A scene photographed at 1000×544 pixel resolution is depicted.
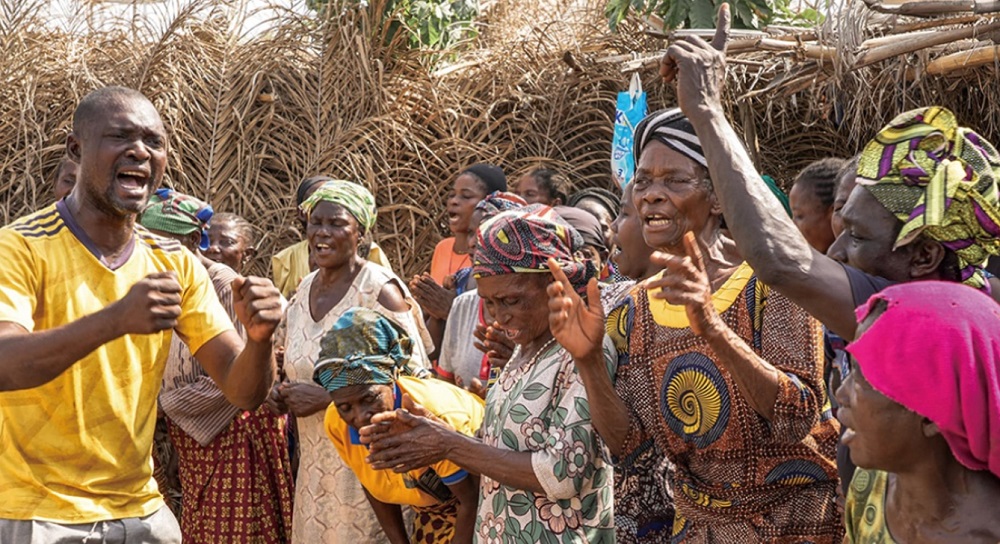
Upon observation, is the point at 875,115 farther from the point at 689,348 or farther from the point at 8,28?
the point at 8,28

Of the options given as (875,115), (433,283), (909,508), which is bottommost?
(909,508)

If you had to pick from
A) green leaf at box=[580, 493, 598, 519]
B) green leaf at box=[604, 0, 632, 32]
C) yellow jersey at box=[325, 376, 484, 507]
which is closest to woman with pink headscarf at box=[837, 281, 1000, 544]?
green leaf at box=[580, 493, 598, 519]

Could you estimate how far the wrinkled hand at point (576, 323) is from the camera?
313cm

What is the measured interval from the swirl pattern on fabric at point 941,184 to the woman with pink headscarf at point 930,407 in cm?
37

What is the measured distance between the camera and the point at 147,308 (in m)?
2.99

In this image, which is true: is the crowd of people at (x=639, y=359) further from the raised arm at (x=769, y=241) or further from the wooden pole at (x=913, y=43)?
the wooden pole at (x=913, y=43)

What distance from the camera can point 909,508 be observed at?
2.22 meters

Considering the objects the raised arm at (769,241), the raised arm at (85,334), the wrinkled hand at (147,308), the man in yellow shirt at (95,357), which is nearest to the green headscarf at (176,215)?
the man in yellow shirt at (95,357)

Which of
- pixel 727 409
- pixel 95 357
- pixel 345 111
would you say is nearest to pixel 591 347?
pixel 727 409

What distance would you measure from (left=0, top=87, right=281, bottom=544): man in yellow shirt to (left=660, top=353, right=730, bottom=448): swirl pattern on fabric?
3.90ft

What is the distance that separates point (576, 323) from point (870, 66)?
413cm

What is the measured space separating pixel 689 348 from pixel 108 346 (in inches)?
67.9

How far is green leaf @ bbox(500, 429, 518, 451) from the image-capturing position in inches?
134

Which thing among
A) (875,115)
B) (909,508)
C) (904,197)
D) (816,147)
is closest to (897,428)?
(909,508)
